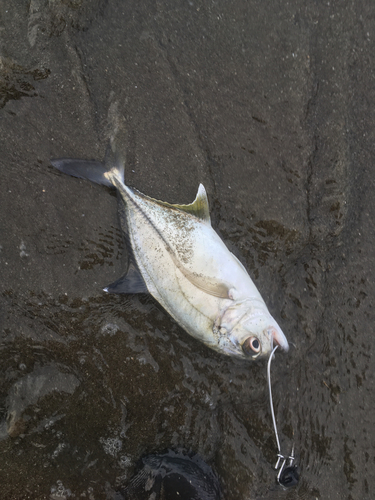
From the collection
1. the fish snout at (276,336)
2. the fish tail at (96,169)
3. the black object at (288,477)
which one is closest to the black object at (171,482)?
the black object at (288,477)

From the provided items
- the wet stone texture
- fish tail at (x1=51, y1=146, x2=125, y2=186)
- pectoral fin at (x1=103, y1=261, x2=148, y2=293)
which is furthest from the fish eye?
fish tail at (x1=51, y1=146, x2=125, y2=186)

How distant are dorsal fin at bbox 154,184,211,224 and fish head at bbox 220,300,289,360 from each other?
75 centimetres

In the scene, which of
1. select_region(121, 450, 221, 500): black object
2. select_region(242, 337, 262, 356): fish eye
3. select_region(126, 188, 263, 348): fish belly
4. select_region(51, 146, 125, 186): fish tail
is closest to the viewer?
select_region(242, 337, 262, 356): fish eye

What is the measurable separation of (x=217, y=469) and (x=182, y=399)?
670 millimetres

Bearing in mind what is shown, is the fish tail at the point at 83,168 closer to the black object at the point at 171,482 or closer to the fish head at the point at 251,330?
the fish head at the point at 251,330

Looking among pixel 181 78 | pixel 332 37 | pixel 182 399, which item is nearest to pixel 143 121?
pixel 181 78

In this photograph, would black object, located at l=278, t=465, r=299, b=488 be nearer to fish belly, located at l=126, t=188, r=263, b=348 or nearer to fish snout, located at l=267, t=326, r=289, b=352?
fish snout, located at l=267, t=326, r=289, b=352

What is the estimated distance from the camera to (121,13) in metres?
2.83

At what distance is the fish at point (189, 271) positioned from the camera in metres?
2.55

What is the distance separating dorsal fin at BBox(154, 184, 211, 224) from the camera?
2756 millimetres

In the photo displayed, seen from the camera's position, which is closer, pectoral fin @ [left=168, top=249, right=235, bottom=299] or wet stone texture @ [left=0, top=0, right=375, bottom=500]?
pectoral fin @ [left=168, top=249, right=235, bottom=299]

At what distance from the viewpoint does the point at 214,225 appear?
2945mm

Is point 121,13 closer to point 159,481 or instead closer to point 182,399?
point 182,399

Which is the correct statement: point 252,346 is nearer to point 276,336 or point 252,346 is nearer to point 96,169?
point 276,336
